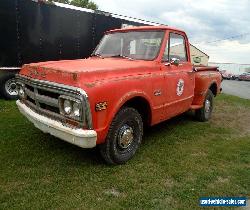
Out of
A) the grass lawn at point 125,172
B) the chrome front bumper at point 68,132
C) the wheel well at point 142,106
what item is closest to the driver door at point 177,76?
the wheel well at point 142,106

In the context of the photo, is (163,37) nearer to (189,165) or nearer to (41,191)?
(189,165)

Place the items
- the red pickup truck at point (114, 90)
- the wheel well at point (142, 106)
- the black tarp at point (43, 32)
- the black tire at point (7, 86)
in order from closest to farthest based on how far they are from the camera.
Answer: the red pickup truck at point (114, 90)
the wheel well at point (142, 106)
the black tarp at point (43, 32)
the black tire at point (7, 86)

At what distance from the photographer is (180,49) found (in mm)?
6590

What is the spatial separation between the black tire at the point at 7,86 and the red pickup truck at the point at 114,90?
→ 14.2ft

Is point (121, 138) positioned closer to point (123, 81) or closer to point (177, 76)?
point (123, 81)

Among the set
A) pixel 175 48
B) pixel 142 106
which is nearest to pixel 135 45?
pixel 175 48

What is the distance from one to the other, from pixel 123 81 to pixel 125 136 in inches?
34.4

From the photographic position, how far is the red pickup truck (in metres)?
4.09

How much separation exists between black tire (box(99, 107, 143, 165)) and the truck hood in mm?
600

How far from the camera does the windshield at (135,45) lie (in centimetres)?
561

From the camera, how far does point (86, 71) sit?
4195 millimetres

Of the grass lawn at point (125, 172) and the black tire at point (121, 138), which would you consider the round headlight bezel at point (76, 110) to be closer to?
the black tire at point (121, 138)

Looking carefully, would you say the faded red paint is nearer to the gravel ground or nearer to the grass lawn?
the grass lawn

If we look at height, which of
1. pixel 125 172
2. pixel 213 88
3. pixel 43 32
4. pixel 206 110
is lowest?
pixel 125 172
